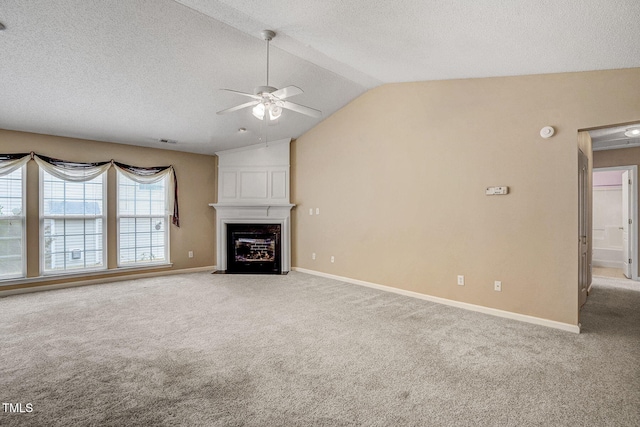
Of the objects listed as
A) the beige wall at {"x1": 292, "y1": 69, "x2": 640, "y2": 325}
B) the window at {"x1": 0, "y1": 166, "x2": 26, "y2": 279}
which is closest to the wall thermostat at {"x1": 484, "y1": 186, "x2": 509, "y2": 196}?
the beige wall at {"x1": 292, "y1": 69, "x2": 640, "y2": 325}

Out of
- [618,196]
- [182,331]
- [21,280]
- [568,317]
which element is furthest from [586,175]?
[21,280]

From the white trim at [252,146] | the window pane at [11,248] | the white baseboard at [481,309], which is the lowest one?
the white baseboard at [481,309]

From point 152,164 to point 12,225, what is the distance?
2212 mm

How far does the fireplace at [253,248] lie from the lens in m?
6.40

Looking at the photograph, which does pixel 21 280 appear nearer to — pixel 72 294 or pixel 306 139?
pixel 72 294

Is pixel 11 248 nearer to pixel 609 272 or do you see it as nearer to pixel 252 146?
pixel 252 146

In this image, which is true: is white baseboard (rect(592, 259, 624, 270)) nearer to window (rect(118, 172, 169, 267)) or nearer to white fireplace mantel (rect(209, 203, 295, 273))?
white fireplace mantel (rect(209, 203, 295, 273))

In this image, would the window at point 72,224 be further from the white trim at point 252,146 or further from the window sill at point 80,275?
the white trim at point 252,146

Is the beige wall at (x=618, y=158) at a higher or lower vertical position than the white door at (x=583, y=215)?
higher

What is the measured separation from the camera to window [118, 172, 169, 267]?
5.79 metres

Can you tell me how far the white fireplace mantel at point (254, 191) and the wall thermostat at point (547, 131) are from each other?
421 centimetres

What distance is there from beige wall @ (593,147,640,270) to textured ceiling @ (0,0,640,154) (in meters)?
3.84

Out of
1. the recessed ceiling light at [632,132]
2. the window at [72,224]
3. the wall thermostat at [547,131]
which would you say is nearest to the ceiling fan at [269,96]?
the wall thermostat at [547,131]

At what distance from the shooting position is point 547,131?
3.33 m
